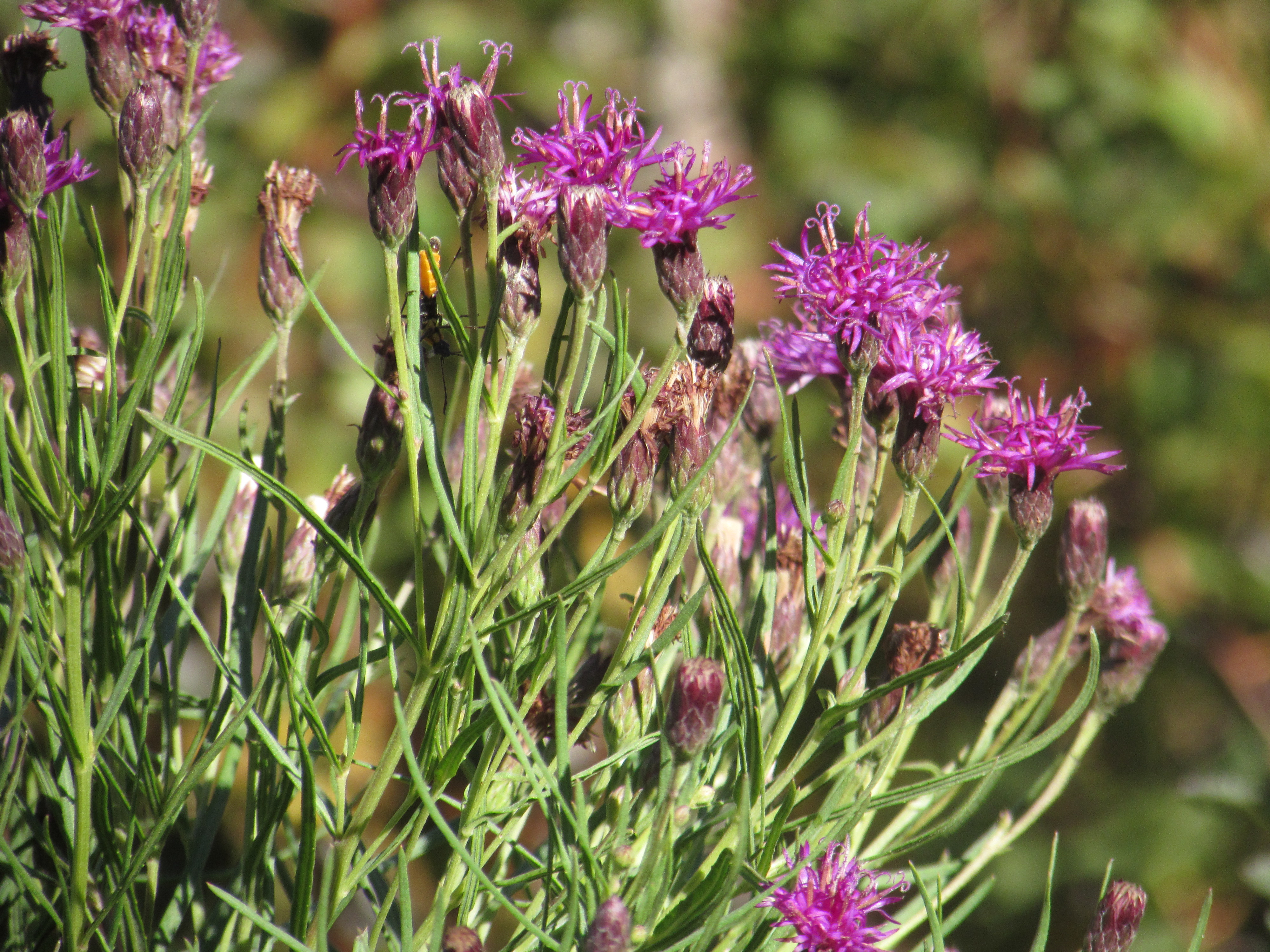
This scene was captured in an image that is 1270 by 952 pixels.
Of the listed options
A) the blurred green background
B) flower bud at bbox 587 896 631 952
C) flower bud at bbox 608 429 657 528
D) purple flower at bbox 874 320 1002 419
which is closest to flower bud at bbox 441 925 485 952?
flower bud at bbox 587 896 631 952

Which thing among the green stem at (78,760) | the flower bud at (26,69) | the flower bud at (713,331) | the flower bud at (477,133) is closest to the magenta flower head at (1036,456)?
the flower bud at (713,331)

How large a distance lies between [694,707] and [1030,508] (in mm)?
195

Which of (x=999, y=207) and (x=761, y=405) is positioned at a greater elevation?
(x=999, y=207)

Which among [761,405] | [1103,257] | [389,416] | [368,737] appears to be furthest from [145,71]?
[1103,257]

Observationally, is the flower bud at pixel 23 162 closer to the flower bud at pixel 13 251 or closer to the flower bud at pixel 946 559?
the flower bud at pixel 13 251

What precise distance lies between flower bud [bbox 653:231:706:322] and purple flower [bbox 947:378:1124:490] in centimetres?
13

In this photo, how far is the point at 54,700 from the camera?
1.20ft

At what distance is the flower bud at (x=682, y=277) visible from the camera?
421mm

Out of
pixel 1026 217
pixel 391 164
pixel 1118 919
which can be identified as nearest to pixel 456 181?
pixel 391 164

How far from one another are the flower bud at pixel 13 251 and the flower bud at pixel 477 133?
165mm

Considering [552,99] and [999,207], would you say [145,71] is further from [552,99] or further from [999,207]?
[999,207]

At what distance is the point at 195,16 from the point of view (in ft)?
1.59

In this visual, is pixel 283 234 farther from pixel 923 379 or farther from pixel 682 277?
pixel 923 379

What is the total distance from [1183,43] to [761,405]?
1.69 m
